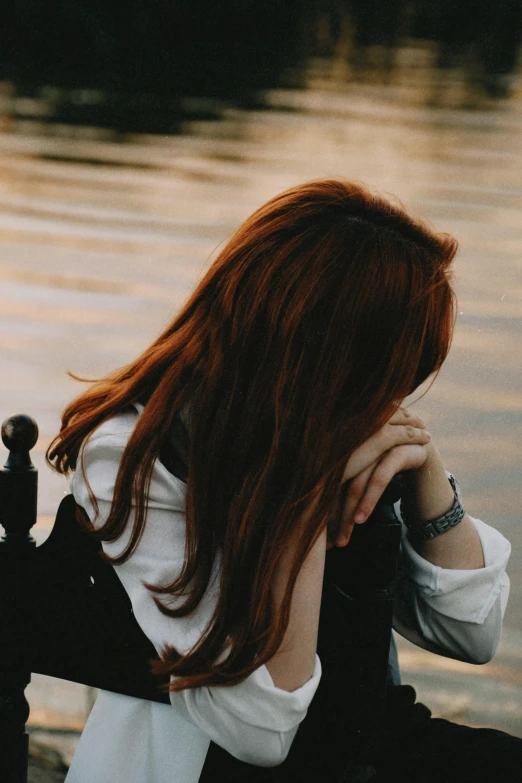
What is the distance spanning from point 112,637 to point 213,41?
17.2 metres

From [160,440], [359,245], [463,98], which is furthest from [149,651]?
[463,98]

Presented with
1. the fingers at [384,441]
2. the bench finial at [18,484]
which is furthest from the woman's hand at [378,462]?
the bench finial at [18,484]

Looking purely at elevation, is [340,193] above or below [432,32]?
above

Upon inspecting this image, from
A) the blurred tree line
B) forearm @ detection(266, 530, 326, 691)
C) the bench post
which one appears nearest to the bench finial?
the bench post

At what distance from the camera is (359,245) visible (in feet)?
3.66

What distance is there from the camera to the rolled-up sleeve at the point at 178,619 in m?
1.12

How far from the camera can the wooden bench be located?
3.87 ft

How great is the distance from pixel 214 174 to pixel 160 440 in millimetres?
7887

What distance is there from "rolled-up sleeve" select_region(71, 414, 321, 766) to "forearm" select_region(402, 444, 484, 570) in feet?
0.83

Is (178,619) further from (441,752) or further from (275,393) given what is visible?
(441,752)

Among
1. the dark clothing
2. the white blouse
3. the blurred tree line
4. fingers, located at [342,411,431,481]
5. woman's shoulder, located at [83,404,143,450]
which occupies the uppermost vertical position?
fingers, located at [342,411,431,481]

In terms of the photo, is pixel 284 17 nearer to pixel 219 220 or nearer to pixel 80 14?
pixel 80 14

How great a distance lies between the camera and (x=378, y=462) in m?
1.20

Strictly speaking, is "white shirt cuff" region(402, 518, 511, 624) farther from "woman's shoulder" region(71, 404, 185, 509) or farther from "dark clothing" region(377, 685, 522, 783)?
"woman's shoulder" region(71, 404, 185, 509)
